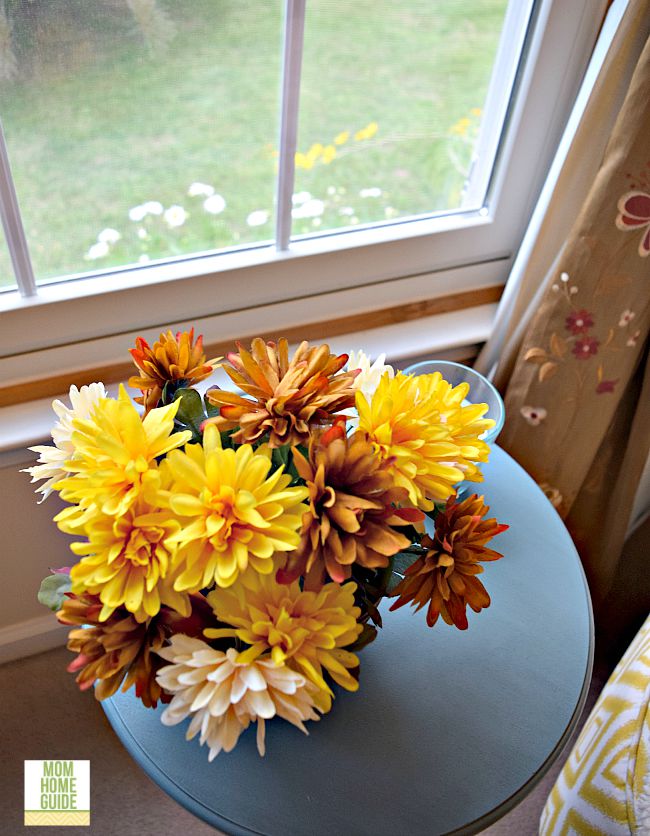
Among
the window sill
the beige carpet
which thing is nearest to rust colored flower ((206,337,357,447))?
the window sill

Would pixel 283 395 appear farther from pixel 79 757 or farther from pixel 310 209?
pixel 79 757

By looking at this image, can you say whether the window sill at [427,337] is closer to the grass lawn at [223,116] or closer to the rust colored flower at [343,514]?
the grass lawn at [223,116]

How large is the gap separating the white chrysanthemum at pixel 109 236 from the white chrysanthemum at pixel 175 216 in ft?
0.22

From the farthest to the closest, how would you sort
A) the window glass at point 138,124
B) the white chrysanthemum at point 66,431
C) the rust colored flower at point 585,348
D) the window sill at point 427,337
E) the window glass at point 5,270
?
the window sill at point 427,337 → the rust colored flower at point 585,348 → the window glass at point 5,270 → the window glass at point 138,124 → the white chrysanthemum at point 66,431

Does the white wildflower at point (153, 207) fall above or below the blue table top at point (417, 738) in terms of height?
above

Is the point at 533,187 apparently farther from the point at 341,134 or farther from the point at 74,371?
the point at 74,371

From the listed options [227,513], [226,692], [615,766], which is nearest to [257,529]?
[227,513]

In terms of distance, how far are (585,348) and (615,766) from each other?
0.54 meters

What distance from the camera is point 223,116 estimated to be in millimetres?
981

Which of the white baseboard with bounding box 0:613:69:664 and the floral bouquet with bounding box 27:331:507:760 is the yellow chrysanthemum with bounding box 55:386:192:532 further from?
the white baseboard with bounding box 0:613:69:664

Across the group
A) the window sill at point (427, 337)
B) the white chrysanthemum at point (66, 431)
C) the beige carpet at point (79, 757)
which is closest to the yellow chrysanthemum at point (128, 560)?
the white chrysanthemum at point (66, 431)

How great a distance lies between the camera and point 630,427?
1.18 metres

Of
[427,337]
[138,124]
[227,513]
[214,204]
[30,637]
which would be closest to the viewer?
[227,513]

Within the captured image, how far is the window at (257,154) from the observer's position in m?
0.89
